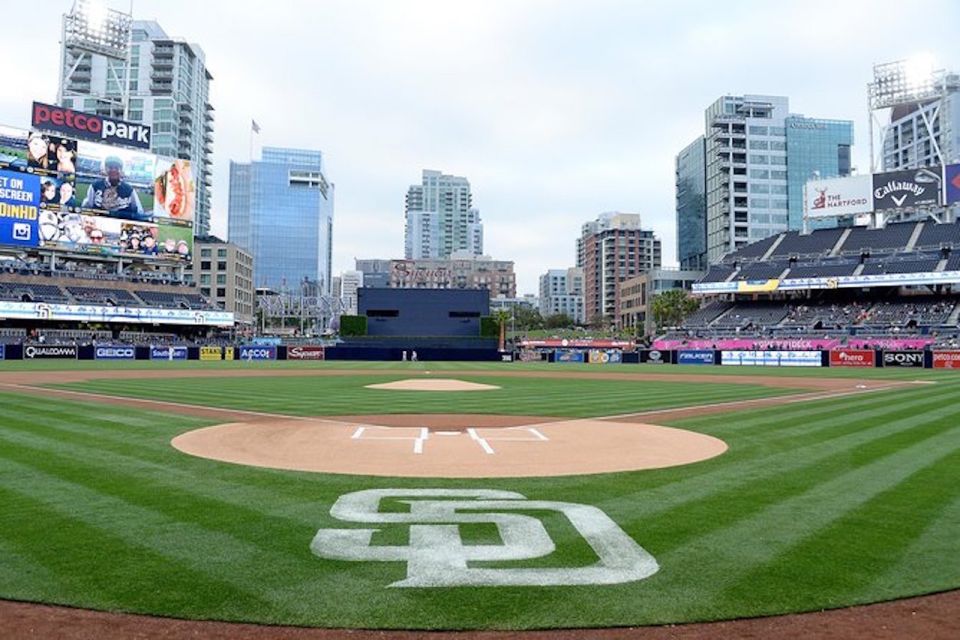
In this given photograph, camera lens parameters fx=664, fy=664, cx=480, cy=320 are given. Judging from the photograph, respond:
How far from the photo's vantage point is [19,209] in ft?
194

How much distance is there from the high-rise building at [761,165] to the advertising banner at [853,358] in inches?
2978

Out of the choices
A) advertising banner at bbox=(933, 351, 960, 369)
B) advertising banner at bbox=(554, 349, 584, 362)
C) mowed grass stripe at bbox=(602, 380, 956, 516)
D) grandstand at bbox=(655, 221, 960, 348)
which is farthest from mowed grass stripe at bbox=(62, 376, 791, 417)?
grandstand at bbox=(655, 221, 960, 348)

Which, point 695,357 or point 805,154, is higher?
point 805,154

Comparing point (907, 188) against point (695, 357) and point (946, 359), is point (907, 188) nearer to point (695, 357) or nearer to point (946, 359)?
point (946, 359)

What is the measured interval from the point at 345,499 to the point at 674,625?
4667 millimetres

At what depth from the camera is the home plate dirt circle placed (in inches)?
419

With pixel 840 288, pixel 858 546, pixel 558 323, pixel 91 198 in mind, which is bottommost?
pixel 858 546

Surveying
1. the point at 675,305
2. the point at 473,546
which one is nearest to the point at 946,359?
the point at 675,305

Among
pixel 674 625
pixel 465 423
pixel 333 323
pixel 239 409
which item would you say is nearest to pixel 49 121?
pixel 333 323

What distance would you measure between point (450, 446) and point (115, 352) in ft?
185

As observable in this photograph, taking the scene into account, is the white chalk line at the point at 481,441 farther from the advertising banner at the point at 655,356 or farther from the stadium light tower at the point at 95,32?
the stadium light tower at the point at 95,32

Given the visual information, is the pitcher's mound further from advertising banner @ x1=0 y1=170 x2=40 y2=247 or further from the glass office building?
the glass office building

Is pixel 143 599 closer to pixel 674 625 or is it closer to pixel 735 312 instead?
pixel 674 625

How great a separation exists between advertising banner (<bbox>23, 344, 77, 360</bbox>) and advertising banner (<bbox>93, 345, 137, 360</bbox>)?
5.85 ft
